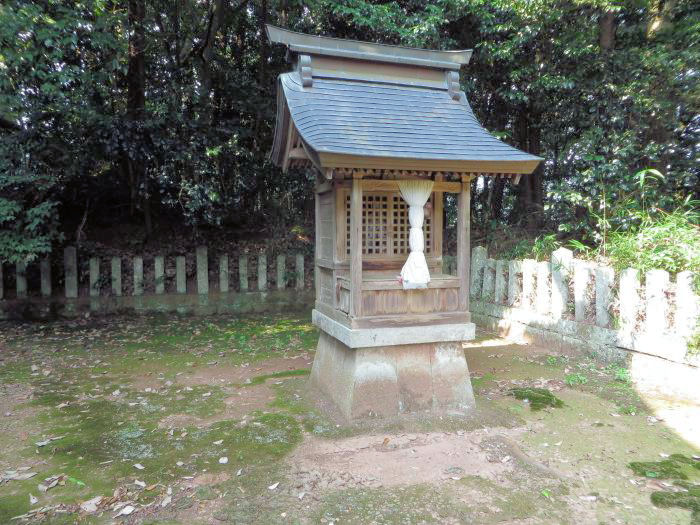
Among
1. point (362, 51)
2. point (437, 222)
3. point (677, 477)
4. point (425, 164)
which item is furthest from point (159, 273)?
point (677, 477)

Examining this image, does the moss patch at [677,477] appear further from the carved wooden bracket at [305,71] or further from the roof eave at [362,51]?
the carved wooden bracket at [305,71]

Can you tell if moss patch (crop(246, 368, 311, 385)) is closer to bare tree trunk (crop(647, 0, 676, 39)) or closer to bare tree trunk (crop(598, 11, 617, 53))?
bare tree trunk (crop(598, 11, 617, 53))

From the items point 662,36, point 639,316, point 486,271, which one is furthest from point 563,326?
point 662,36

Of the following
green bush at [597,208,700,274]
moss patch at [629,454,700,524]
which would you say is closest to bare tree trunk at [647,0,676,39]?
green bush at [597,208,700,274]

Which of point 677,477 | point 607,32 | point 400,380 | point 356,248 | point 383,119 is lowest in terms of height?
point 677,477

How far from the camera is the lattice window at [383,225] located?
524cm

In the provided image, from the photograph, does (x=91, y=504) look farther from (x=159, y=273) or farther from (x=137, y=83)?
(x=137, y=83)

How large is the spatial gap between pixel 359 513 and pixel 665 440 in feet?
10.1

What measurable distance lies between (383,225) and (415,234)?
53 centimetres

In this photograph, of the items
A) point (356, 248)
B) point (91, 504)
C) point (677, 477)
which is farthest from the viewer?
point (356, 248)

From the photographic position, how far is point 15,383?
593 cm

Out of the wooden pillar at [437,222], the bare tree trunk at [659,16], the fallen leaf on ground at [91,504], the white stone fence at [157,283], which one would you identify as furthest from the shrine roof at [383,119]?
the bare tree trunk at [659,16]

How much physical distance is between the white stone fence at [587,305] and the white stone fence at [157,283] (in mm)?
4334

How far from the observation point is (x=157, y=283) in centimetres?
999
